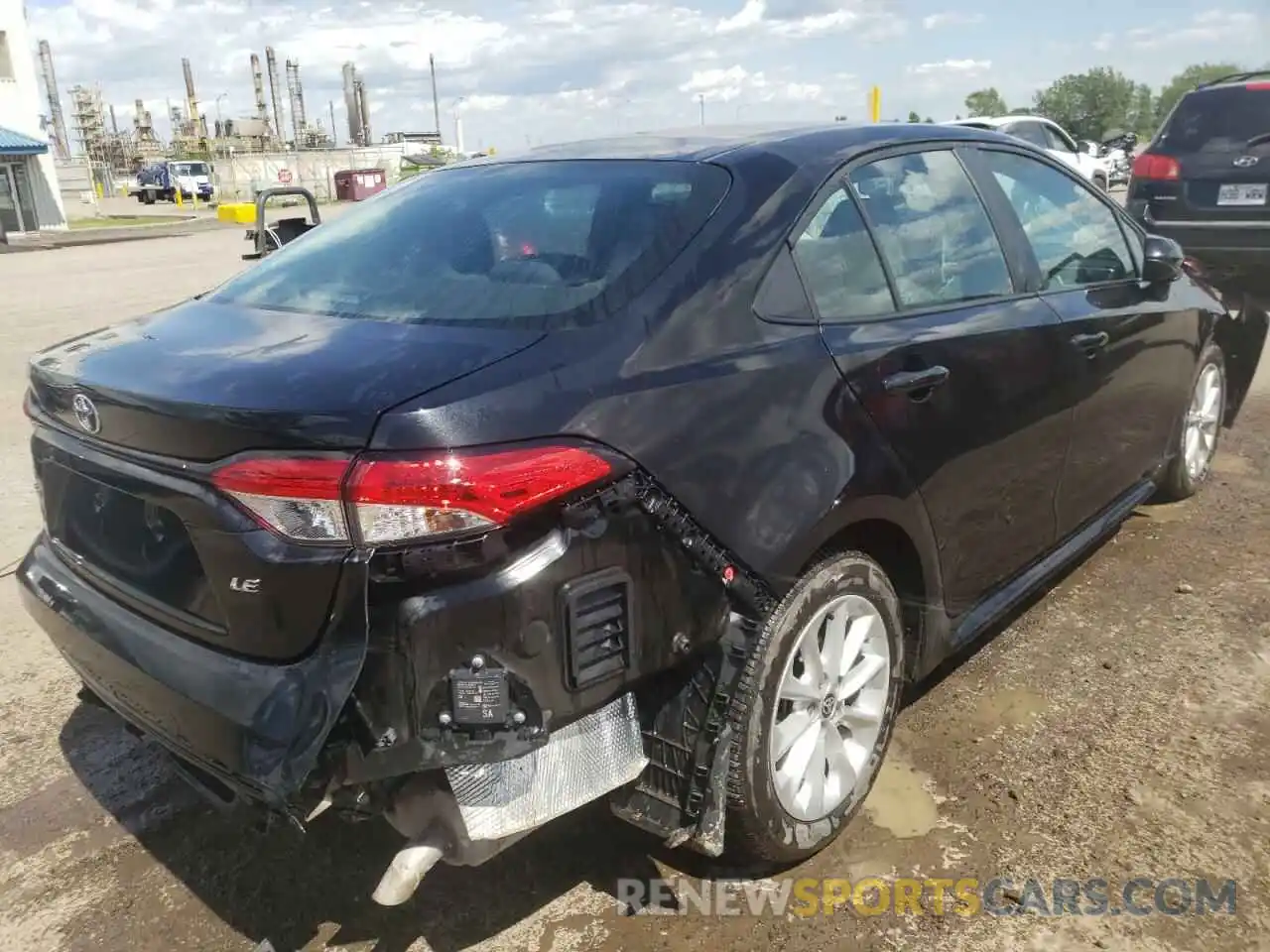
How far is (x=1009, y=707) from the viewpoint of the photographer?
3273mm

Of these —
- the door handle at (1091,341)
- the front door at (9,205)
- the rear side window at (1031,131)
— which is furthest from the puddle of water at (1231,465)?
the front door at (9,205)

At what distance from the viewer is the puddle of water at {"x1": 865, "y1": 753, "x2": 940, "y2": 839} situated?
2.73m

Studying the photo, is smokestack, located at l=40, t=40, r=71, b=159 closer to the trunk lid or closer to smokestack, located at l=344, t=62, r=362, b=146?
smokestack, located at l=344, t=62, r=362, b=146

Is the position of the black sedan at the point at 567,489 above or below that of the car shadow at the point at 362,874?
above

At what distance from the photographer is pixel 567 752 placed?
2.04 meters

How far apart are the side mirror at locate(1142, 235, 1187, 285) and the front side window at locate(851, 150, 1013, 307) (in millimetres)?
1033

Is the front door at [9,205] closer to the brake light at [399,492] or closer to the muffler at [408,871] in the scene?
the brake light at [399,492]

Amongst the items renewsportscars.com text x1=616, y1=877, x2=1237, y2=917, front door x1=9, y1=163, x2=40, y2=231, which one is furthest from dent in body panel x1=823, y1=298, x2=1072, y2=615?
front door x1=9, y1=163, x2=40, y2=231

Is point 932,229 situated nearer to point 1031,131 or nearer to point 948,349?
point 948,349

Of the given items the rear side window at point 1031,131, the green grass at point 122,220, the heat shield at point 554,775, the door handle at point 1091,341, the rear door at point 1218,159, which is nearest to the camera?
the heat shield at point 554,775

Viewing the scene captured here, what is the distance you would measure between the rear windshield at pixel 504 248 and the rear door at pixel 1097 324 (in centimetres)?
129

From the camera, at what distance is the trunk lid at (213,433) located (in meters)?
1.94

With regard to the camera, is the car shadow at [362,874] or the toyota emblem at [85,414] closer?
the toyota emblem at [85,414]

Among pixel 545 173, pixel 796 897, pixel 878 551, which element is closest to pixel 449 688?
pixel 796 897
